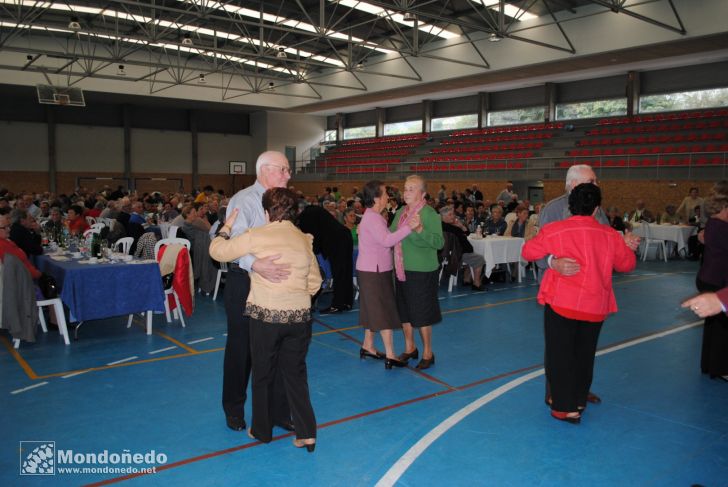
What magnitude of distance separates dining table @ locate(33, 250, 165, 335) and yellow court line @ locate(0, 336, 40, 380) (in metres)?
0.53

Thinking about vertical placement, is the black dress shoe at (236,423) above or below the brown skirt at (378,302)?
below

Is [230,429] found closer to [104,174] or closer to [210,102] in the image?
[210,102]

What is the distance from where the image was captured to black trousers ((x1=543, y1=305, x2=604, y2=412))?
3.31 metres

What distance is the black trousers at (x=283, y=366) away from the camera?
2.81m

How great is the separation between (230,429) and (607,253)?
2.52m

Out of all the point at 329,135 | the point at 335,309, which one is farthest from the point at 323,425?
the point at 329,135

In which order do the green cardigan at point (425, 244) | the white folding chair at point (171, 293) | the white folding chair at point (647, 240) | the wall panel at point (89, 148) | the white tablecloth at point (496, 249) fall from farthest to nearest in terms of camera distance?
the wall panel at point (89, 148)
the white folding chair at point (647, 240)
the white tablecloth at point (496, 249)
the white folding chair at point (171, 293)
the green cardigan at point (425, 244)

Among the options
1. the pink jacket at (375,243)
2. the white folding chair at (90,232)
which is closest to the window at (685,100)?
the pink jacket at (375,243)

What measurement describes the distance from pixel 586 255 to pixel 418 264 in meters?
1.42

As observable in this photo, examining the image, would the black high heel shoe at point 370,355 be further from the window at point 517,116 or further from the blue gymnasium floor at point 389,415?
the window at point 517,116

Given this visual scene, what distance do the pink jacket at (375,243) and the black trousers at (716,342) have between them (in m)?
2.49

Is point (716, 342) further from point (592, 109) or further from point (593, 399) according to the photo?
point (592, 109)

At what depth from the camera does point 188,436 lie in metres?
3.20

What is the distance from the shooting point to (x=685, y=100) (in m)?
17.1
